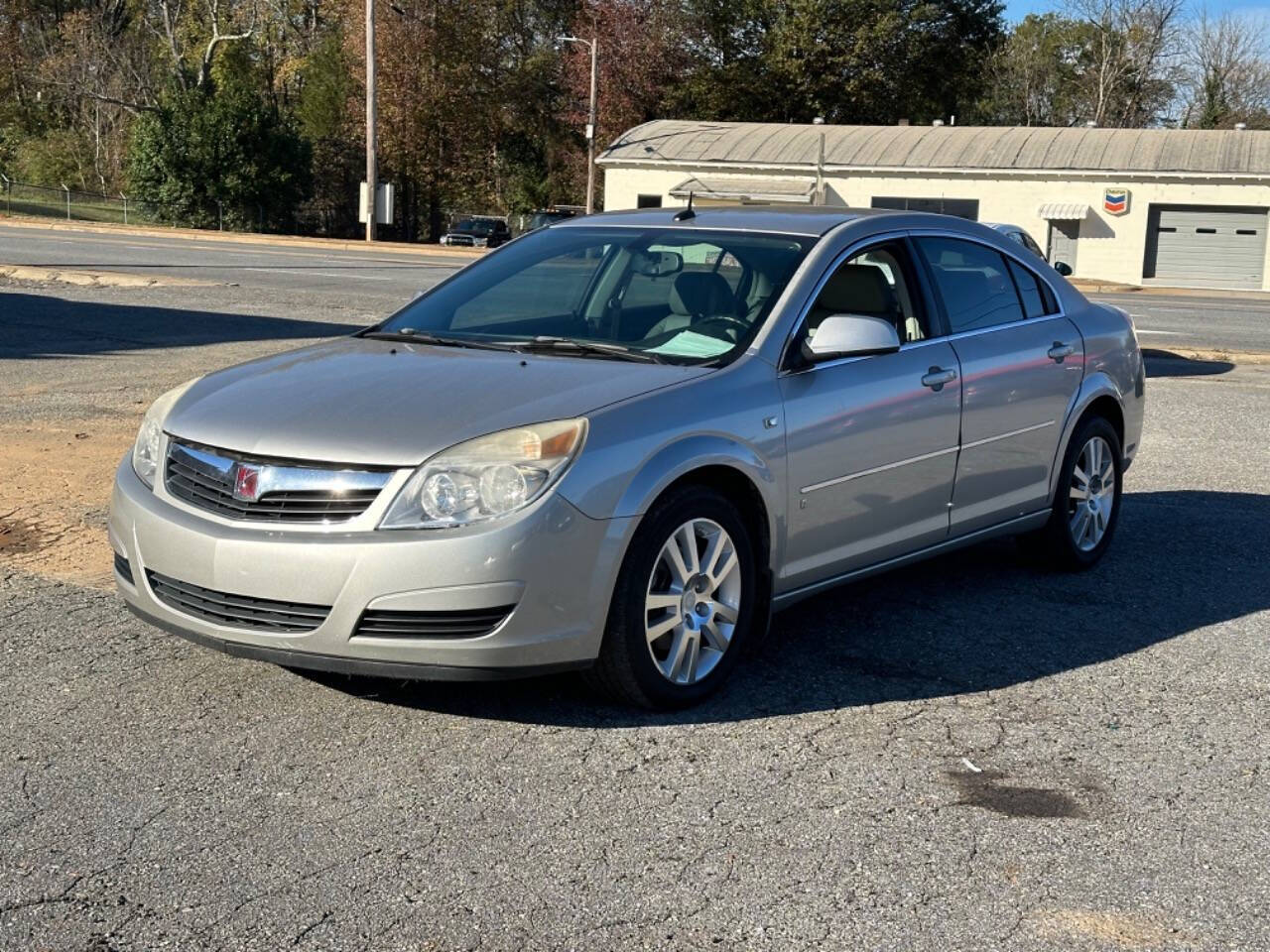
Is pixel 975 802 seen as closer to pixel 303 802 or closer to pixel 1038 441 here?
pixel 303 802

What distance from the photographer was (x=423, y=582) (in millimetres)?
4426

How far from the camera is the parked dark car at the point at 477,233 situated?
53.0m

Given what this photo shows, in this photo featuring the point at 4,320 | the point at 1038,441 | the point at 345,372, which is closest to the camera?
the point at 345,372

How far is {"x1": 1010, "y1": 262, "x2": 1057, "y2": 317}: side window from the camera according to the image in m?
6.91

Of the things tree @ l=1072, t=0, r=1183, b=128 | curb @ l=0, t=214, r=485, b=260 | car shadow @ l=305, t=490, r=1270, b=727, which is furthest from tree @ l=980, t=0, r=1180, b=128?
car shadow @ l=305, t=490, r=1270, b=727

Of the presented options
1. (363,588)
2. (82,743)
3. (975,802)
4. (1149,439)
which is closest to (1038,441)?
(975,802)

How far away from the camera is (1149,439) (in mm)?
11383

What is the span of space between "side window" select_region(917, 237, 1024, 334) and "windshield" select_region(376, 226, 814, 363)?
784 millimetres

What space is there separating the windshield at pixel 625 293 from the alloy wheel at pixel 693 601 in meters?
0.69

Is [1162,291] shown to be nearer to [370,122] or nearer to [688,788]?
[370,122]

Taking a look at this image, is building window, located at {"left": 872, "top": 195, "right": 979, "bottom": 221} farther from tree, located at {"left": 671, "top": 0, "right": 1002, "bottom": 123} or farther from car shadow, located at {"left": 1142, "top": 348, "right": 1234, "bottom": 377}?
car shadow, located at {"left": 1142, "top": 348, "right": 1234, "bottom": 377}

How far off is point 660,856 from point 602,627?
0.94m

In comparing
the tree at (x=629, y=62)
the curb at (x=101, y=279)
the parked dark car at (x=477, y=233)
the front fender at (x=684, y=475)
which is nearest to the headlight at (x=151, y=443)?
the front fender at (x=684, y=475)

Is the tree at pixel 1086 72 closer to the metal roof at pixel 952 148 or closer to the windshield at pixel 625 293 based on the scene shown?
the metal roof at pixel 952 148
